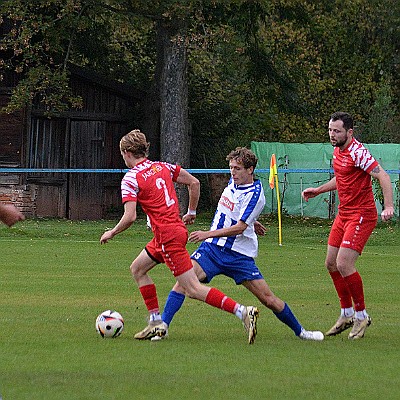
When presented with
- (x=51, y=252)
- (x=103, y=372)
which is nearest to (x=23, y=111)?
(x=51, y=252)

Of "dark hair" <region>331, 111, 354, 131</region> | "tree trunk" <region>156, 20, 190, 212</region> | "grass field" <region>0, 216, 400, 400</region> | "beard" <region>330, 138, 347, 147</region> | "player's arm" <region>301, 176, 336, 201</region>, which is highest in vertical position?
"tree trunk" <region>156, 20, 190, 212</region>

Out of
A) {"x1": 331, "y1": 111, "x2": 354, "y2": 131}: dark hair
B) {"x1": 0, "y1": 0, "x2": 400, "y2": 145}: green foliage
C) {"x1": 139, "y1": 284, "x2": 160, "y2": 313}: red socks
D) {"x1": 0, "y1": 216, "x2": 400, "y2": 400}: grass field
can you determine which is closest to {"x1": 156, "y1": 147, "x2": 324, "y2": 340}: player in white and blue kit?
{"x1": 139, "y1": 284, "x2": 160, "y2": 313}: red socks

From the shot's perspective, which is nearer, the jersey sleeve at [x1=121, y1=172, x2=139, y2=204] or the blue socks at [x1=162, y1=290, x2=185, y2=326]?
the jersey sleeve at [x1=121, y1=172, x2=139, y2=204]

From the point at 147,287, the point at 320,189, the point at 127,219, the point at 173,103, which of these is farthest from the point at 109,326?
the point at 173,103

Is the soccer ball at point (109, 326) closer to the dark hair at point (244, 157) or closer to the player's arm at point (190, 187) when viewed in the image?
the player's arm at point (190, 187)

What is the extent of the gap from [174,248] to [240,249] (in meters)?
0.68

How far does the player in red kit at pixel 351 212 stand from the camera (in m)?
10.6

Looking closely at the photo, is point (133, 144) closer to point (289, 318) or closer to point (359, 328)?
point (289, 318)

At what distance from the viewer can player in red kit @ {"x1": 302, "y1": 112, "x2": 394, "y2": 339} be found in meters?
10.6

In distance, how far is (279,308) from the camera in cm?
1028

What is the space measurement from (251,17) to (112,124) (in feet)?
18.7

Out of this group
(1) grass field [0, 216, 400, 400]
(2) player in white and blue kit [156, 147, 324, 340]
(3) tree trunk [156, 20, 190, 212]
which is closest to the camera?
(1) grass field [0, 216, 400, 400]

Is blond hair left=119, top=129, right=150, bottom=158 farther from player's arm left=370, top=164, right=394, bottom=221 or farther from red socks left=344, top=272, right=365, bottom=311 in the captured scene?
red socks left=344, top=272, right=365, bottom=311

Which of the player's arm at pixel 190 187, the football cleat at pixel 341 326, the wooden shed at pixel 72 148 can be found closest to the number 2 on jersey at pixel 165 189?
the player's arm at pixel 190 187
